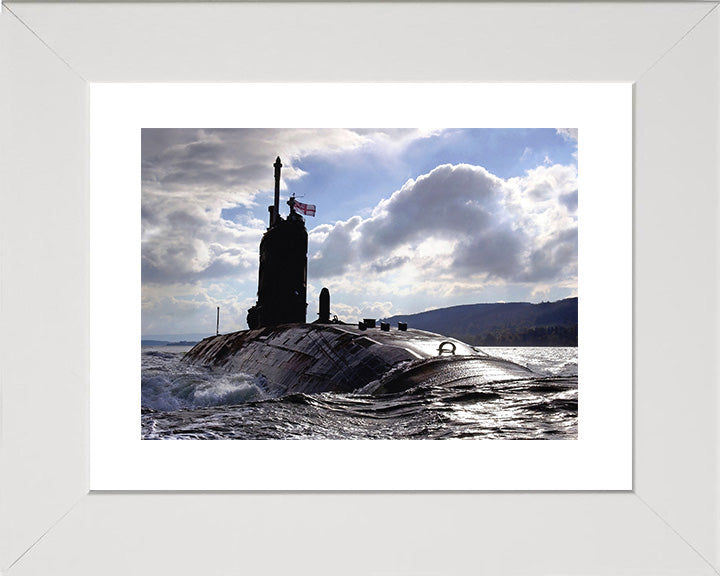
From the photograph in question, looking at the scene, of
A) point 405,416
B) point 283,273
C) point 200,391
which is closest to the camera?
point 405,416

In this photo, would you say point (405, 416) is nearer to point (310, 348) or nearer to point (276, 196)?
point (310, 348)

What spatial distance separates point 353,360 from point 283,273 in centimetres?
253

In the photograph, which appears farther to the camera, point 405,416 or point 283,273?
point 283,273

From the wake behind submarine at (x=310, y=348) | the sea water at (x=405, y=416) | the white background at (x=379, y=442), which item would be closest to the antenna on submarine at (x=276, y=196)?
the wake behind submarine at (x=310, y=348)

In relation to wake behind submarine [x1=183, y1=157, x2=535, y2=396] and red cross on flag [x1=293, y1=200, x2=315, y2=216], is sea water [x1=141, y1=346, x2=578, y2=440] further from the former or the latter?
red cross on flag [x1=293, y1=200, x2=315, y2=216]

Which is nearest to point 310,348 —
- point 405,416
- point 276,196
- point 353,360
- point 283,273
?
point 353,360

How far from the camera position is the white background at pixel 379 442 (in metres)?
2.24

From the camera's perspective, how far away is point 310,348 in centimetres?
671
